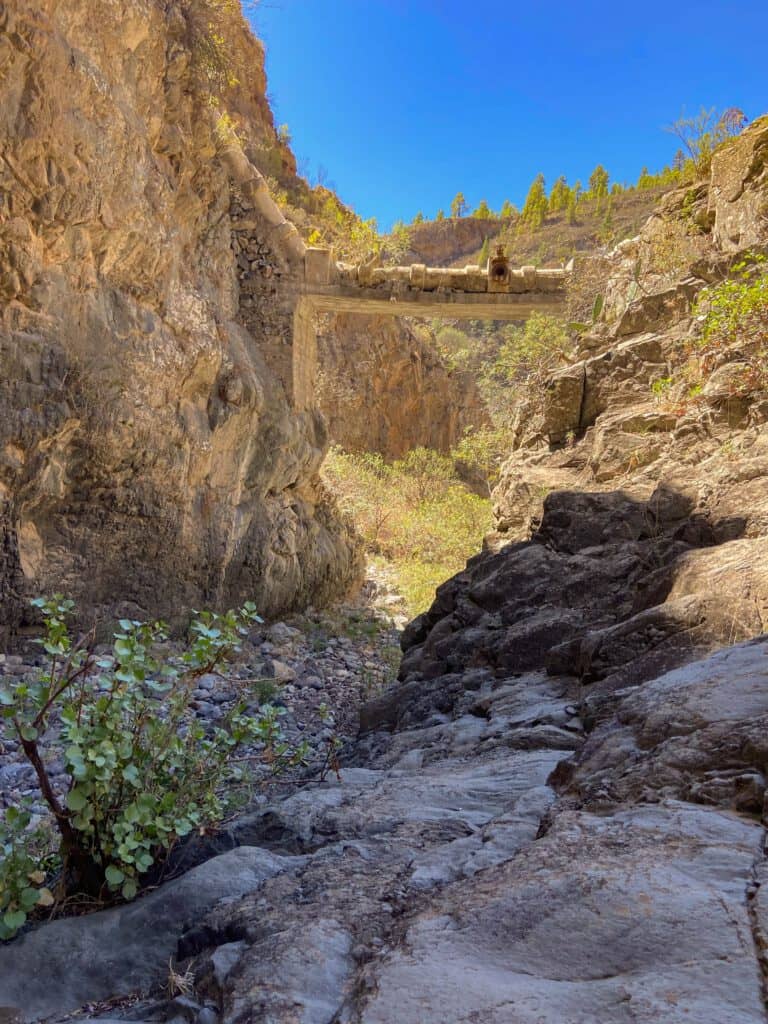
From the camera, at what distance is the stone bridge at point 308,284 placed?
9.06 meters

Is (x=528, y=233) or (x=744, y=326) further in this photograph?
(x=528, y=233)

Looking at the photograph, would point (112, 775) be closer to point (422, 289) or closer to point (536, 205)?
Result: point (422, 289)

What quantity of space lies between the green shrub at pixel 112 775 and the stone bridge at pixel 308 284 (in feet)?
23.8

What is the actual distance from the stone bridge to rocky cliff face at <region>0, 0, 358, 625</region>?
52mm

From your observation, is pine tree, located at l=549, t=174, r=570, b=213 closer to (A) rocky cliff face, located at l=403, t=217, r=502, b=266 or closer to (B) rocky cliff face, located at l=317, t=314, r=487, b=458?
(A) rocky cliff face, located at l=403, t=217, r=502, b=266

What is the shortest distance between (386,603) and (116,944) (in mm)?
9409

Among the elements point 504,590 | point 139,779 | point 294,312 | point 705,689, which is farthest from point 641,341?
point 139,779

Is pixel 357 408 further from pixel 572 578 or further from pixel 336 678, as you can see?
pixel 572 578

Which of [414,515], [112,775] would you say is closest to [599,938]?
[112,775]

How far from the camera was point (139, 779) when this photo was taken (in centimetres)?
225

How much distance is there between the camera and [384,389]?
912 inches

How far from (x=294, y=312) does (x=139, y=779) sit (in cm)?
777

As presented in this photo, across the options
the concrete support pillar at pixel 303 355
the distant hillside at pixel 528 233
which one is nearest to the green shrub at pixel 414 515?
the concrete support pillar at pixel 303 355

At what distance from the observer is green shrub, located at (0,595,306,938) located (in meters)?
2.09
